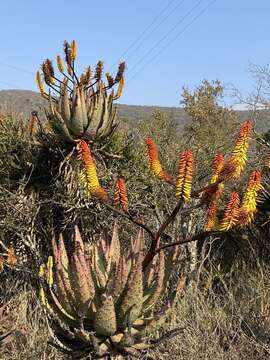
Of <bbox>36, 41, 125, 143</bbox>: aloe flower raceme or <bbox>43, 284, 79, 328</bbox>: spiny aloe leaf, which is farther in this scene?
<bbox>36, 41, 125, 143</bbox>: aloe flower raceme

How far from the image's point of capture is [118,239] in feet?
13.4

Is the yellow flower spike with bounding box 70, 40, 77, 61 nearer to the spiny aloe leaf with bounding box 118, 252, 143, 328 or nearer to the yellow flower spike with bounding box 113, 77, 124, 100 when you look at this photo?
the yellow flower spike with bounding box 113, 77, 124, 100

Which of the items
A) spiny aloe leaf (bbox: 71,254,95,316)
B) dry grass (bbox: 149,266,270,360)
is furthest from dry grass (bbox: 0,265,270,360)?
spiny aloe leaf (bbox: 71,254,95,316)

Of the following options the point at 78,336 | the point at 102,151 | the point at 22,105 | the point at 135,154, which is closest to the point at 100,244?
the point at 78,336

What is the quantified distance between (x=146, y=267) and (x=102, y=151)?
3.52m

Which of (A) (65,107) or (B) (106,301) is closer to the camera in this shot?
(B) (106,301)

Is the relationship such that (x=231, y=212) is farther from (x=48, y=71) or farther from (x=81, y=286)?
(x=48, y=71)

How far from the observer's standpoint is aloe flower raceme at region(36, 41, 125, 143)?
646 centimetres

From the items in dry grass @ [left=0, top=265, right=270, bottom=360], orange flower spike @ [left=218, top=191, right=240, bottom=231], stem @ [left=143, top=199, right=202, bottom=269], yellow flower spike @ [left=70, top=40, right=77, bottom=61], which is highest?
yellow flower spike @ [left=70, top=40, right=77, bottom=61]

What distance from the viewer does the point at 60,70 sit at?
680 centimetres

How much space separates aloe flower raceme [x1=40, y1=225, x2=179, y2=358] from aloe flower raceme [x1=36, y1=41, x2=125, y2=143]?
306 centimetres

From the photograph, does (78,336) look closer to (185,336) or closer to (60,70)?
(185,336)

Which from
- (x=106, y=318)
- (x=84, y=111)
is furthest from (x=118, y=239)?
(x=84, y=111)

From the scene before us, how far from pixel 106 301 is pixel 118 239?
0.99m
